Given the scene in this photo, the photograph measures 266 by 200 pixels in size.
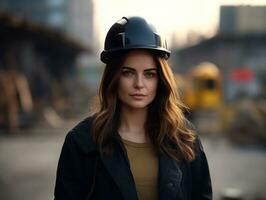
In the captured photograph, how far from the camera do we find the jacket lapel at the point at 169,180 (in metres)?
2.07

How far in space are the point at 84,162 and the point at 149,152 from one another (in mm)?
277

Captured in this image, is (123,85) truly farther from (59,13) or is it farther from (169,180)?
(59,13)

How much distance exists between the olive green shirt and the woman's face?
0.18 m

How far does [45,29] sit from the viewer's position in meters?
20.4

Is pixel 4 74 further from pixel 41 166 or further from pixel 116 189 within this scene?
pixel 116 189

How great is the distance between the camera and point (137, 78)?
2.16 metres

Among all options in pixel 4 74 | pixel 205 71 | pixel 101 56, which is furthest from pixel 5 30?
pixel 101 56

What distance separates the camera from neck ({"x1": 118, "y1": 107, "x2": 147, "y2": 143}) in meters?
2.22

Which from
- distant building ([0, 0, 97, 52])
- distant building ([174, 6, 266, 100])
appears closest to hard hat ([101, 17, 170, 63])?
distant building ([174, 6, 266, 100])

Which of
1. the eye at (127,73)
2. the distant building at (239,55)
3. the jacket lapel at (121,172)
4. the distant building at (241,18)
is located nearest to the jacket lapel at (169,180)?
the jacket lapel at (121,172)

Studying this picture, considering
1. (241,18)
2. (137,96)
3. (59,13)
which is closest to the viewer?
(137,96)

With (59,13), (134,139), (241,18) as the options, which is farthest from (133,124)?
(59,13)

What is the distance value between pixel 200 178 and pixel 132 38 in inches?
25.9

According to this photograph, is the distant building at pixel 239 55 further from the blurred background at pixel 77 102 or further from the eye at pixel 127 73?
the eye at pixel 127 73
